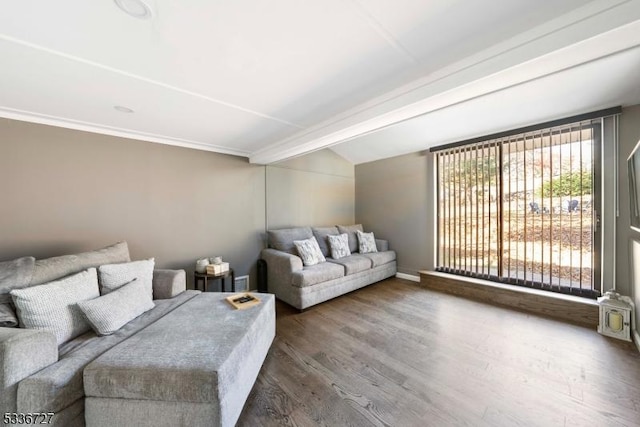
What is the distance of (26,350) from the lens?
117cm

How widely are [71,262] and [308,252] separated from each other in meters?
2.41

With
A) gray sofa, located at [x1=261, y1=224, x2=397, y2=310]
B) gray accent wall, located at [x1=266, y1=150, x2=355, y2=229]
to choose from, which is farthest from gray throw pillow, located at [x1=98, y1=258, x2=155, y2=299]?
gray accent wall, located at [x1=266, y1=150, x2=355, y2=229]

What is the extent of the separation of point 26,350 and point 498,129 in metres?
4.77

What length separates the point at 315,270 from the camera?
3.06 meters

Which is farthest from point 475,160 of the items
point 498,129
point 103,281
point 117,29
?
point 103,281

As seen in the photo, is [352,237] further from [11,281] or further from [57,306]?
[11,281]

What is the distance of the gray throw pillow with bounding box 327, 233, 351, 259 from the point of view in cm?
385

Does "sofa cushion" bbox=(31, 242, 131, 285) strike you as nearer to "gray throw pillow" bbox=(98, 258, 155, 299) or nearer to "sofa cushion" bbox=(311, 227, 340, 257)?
"gray throw pillow" bbox=(98, 258, 155, 299)

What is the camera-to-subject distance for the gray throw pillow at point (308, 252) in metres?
3.36

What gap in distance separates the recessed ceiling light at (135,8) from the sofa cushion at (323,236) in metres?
3.34

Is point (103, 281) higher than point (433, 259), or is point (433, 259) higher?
point (103, 281)

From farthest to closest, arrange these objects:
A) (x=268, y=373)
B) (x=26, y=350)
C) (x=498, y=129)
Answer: (x=498, y=129), (x=268, y=373), (x=26, y=350)

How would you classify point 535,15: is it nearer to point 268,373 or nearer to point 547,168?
point 547,168

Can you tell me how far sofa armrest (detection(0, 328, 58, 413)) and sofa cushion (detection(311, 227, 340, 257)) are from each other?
313 cm
